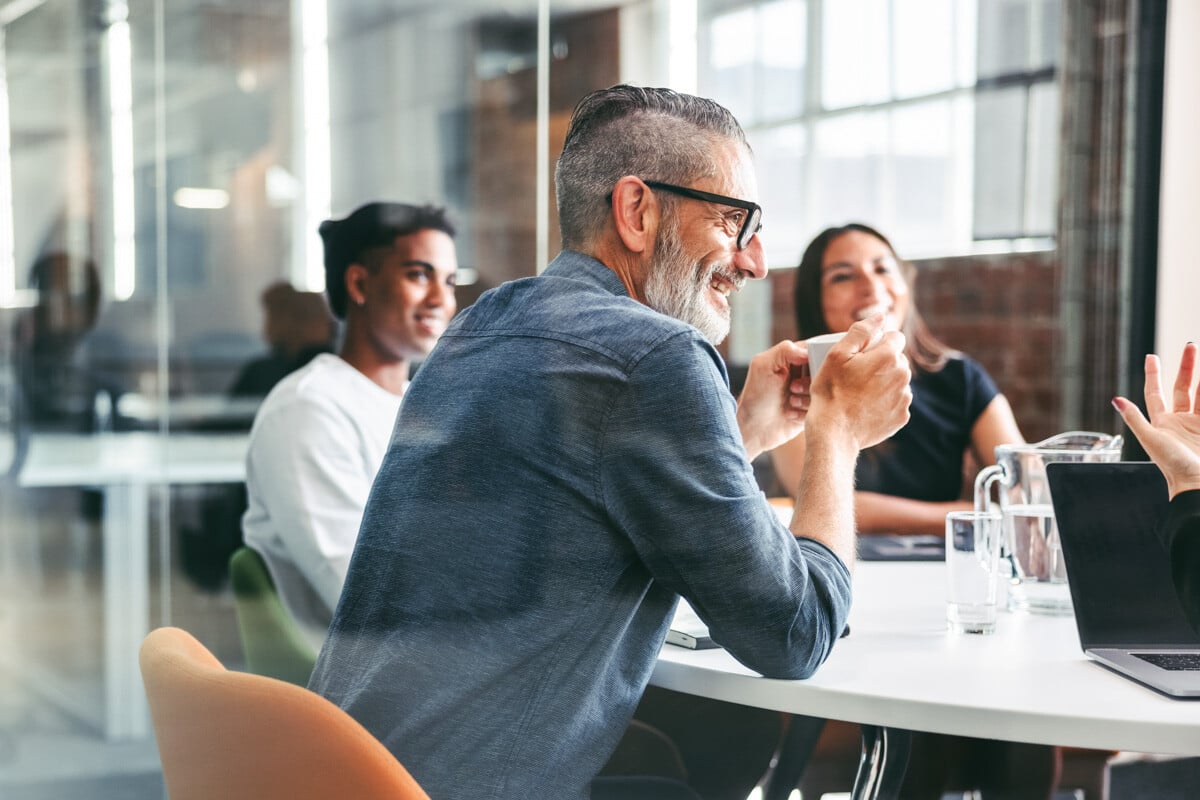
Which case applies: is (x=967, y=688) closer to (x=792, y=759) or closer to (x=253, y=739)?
(x=253, y=739)

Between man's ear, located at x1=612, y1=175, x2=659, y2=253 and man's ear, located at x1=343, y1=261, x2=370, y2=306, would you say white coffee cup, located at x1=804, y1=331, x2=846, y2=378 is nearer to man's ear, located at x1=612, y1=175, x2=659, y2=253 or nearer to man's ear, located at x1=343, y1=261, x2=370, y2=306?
man's ear, located at x1=612, y1=175, x2=659, y2=253

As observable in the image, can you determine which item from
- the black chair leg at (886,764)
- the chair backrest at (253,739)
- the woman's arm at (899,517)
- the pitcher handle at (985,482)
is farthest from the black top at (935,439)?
the chair backrest at (253,739)

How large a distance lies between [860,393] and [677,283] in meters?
0.22

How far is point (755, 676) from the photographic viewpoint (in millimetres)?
1195

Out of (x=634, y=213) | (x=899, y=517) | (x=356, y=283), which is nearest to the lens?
(x=634, y=213)

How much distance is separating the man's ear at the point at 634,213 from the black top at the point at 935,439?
1.48 m

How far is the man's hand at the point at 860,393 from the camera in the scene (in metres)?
1.29

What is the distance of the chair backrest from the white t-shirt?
842 millimetres

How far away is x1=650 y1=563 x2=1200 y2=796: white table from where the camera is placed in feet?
3.50

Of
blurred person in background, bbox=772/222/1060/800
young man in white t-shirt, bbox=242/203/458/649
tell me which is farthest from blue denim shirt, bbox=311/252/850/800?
blurred person in background, bbox=772/222/1060/800

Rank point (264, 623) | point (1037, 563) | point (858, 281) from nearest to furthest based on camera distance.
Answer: point (1037, 563) → point (264, 623) → point (858, 281)

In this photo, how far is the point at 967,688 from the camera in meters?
1.16

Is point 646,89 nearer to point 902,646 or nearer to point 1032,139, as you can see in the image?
point 902,646

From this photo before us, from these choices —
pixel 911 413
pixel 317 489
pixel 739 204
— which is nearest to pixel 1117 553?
pixel 739 204
